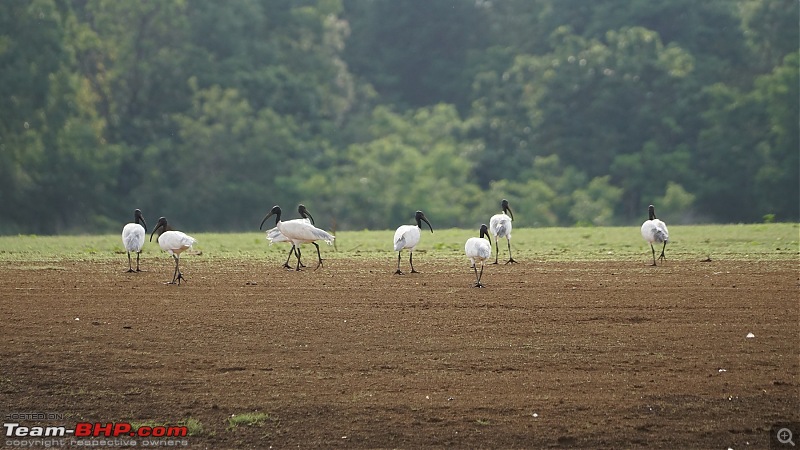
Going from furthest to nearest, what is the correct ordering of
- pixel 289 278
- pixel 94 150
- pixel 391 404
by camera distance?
pixel 94 150, pixel 289 278, pixel 391 404

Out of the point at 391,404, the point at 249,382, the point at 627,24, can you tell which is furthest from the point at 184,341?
the point at 627,24

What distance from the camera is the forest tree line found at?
1944 inches

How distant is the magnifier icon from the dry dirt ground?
0.14 m

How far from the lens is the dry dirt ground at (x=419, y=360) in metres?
12.4

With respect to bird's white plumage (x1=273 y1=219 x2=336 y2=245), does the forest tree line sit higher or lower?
higher

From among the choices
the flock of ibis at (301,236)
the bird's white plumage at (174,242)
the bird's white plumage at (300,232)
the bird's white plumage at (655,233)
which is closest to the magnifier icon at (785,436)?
the flock of ibis at (301,236)

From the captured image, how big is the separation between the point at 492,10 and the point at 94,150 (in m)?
22.8

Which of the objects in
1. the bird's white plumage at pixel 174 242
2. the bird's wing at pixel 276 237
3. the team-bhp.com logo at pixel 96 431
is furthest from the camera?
the bird's wing at pixel 276 237

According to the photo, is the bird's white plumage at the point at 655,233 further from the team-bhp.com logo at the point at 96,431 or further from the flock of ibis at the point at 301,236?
the team-bhp.com logo at the point at 96,431

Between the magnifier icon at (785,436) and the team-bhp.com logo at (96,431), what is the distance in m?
5.47

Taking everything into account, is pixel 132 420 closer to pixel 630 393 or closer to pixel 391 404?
pixel 391 404

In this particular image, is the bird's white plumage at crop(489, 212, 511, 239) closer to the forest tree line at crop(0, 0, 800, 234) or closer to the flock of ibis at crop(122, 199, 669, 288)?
the flock of ibis at crop(122, 199, 669, 288)

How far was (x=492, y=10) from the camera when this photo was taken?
211 feet

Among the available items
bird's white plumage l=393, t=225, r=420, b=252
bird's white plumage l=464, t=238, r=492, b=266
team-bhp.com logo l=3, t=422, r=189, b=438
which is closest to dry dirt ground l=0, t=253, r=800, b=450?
team-bhp.com logo l=3, t=422, r=189, b=438
